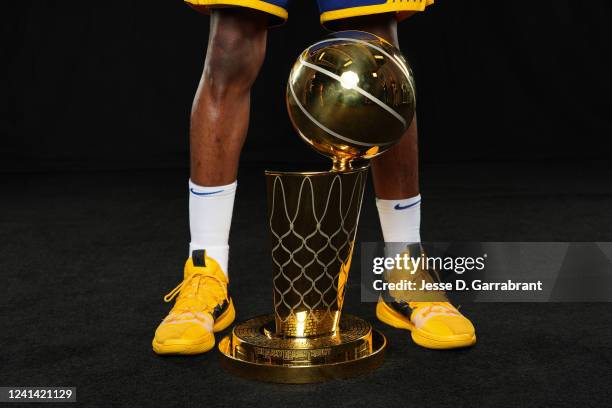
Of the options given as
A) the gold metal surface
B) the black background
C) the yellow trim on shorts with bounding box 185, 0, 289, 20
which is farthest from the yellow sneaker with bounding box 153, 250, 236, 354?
the black background

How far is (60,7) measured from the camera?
4.09 metres

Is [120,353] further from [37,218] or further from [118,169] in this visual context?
[118,169]

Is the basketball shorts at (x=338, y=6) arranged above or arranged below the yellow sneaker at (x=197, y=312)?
above

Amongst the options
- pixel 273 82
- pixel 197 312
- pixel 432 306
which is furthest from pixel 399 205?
pixel 273 82

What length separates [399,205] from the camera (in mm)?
1663

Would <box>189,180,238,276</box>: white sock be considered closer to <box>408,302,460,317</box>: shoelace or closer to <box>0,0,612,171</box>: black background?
<box>408,302,460,317</box>: shoelace

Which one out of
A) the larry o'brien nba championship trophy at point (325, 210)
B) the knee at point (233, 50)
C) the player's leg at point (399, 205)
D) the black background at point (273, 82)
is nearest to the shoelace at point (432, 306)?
the player's leg at point (399, 205)

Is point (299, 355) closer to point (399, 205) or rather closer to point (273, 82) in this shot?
point (399, 205)

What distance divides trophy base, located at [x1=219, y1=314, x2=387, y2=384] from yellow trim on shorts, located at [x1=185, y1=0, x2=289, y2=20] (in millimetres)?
557

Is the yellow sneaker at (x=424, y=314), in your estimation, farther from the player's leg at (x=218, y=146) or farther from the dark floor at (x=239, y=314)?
the player's leg at (x=218, y=146)

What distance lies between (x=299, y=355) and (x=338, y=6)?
2.10 ft

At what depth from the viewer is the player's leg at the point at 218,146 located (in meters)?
1.55

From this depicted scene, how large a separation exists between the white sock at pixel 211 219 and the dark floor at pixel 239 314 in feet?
0.56

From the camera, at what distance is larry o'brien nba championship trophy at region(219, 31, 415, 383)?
1255 millimetres
